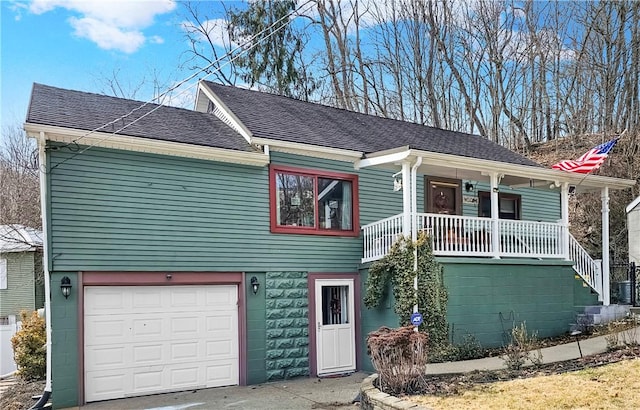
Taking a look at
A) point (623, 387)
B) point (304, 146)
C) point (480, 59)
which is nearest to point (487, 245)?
point (304, 146)

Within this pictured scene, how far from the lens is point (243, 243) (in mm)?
10383

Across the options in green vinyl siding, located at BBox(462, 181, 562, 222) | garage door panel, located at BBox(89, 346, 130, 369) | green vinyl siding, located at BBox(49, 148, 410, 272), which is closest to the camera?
green vinyl siding, located at BBox(49, 148, 410, 272)

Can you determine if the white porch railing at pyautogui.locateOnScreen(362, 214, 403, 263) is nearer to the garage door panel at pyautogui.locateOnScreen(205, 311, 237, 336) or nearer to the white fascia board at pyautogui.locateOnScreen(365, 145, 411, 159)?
the white fascia board at pyautogui.locateOnScreen(365, 145, 411, 159)

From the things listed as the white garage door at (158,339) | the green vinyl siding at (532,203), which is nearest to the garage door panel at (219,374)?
the white garage door at (158,339)

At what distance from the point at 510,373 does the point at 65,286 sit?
6.63 metres

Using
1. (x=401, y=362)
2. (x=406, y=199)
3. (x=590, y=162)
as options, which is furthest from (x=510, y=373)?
(x=590, y=162)

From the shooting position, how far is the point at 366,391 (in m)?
6.69

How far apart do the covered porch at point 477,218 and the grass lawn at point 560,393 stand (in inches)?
160

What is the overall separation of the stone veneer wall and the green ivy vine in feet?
5.90

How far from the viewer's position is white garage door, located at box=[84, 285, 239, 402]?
29.3 ft

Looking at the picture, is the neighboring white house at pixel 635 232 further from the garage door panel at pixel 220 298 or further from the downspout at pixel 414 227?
the garage door panel at pixel 220 298

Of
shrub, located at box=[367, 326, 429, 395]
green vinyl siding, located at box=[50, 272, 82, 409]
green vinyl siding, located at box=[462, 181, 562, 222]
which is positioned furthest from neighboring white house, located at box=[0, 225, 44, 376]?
shrub, located at box=[367, 326, 429, 395]

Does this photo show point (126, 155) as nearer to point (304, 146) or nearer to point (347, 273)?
point (304, 146)

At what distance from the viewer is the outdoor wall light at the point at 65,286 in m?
8.58
